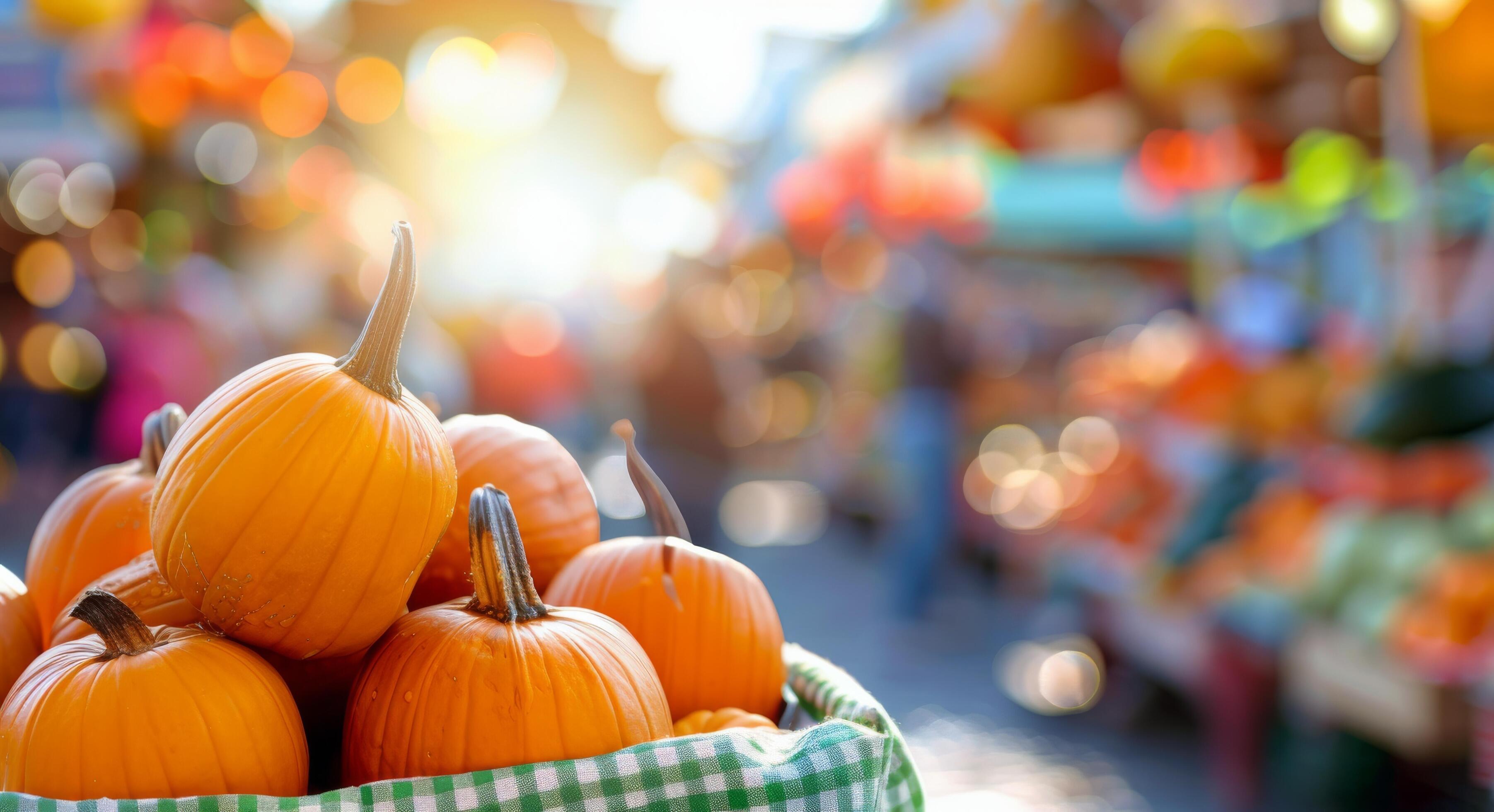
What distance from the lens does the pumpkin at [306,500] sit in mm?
828

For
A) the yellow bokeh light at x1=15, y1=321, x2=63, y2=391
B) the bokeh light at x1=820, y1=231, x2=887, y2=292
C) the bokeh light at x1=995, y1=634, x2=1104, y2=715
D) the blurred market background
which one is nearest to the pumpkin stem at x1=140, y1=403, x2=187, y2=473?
the blurred market background

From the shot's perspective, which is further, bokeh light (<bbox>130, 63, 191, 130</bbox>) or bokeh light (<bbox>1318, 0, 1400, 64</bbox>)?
bokeh light (<bbox>130, 63, 191, 130</bbox>)

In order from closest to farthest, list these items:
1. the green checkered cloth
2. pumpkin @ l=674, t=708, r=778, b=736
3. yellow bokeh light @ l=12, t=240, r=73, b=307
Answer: the green checkered cloth < pumpkin @ l=674, t=708, r=778, b=736 < yellow bokeh light @ l=12, t=240, r=73, b=307

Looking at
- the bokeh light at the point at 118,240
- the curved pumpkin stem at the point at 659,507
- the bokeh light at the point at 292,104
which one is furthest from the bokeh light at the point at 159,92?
the curved pumpkin stem at the point at 659,507

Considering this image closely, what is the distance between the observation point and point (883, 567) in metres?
8.03

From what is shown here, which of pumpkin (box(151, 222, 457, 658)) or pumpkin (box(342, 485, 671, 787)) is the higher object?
pumpkin (box(151, 222, 457, 658))

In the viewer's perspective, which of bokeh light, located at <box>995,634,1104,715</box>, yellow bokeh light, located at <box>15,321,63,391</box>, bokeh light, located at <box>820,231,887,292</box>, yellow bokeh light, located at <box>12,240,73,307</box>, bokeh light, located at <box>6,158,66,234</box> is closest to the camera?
bokeh light, located at <box>995,634,1104,715</box>

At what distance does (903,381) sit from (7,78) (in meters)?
7.01

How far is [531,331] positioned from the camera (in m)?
7.34

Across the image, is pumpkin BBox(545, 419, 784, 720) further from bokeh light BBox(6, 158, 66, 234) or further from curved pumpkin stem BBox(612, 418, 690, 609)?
bokeh light BBox(6, 158, 66, 234)

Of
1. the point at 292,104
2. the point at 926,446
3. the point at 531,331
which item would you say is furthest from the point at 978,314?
the point at 292,104

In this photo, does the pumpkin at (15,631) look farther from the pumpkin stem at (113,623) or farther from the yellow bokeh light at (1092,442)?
the yellow bokeh light at (1092,442)

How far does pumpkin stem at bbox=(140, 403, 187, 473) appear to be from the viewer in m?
1.15

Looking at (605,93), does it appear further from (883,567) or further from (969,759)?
(969,759)
